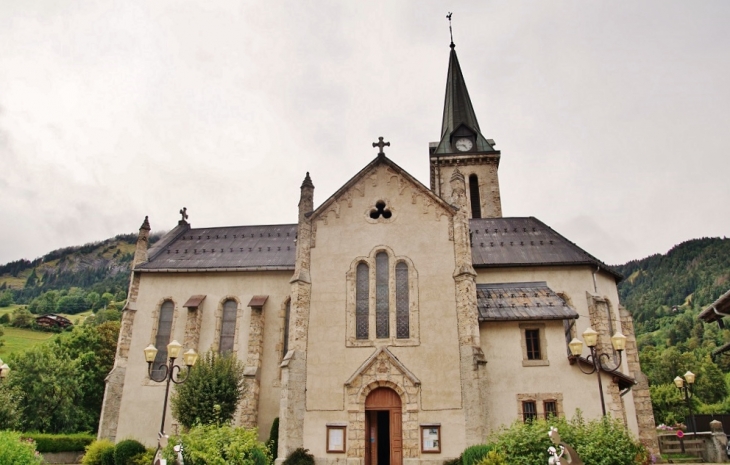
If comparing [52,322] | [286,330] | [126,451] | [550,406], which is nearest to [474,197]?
[286,330]

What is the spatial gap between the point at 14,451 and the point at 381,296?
52.2 feet

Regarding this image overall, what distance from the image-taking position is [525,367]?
2348cm

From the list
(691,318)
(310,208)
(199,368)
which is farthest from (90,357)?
(691,318)

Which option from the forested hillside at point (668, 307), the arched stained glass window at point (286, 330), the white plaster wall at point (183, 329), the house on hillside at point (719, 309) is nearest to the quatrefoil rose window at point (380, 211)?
the white plaster wall at point (183, 329)

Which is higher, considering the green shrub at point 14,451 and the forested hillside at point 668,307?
the forested hillside at point 668,307

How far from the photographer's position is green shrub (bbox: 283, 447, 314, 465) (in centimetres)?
2142

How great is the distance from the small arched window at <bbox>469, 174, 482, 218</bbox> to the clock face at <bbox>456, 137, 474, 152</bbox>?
299 cm

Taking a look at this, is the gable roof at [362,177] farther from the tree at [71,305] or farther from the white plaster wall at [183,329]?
the tree at [71,305]

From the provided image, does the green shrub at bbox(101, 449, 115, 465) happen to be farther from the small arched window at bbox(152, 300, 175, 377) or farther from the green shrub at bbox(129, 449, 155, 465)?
the small arched window at bbox(152, 300, 175, 377)

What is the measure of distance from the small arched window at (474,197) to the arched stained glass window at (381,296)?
18944 mm

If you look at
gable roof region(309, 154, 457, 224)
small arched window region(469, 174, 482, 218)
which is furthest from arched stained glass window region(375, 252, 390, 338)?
small arched window region(469, 174, 482, 218)

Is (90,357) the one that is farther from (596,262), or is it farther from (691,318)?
(691,318)

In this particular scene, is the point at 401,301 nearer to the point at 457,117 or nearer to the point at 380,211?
the point at 380,211

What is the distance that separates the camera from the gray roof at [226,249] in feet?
106
